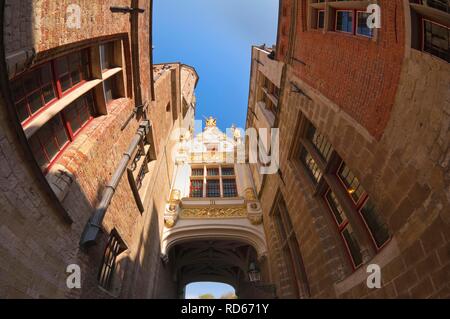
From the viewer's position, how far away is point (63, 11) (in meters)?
4.29

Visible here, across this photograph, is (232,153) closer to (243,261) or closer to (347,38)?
(243,261)

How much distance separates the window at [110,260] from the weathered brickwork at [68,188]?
9.1 inches

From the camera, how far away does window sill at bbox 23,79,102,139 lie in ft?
12.6

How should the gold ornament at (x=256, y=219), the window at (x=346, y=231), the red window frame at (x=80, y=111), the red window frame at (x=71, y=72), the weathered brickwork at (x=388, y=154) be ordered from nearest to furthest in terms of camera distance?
1. the weathered brickwork at (x=388, y=154)
2. the red window frame at (x=71, y=72)
3. the window at (x=346, y=231)
4. the red window frame at (x=80, y=111)
5. the gold ornament at (x=256, y=219)

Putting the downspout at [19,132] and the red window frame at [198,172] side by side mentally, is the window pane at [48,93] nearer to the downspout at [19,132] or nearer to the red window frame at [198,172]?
the downspout at [19,132]

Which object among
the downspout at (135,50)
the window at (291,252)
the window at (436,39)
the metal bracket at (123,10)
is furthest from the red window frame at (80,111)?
the window at (291,252)

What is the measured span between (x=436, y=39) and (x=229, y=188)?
12423mm

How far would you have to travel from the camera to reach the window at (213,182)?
1466 cm

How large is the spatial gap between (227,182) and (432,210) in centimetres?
1280

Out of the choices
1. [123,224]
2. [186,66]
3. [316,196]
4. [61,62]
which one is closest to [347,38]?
[316,196]

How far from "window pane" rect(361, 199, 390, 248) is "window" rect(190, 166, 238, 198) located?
9.77 meters

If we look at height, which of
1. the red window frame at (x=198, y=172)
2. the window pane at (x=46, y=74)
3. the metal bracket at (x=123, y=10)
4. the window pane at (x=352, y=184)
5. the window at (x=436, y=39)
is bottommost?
the window pane at (x=352, y=184)

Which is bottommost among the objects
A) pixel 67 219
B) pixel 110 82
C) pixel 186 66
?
pixel 67 219

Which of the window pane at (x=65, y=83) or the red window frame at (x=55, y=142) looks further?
the window pane at (x=65, y=83)
